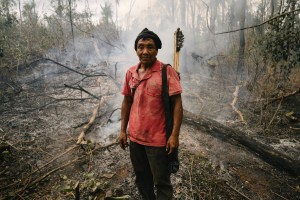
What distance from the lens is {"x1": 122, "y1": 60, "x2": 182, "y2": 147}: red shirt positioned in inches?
76.5

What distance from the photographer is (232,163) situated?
351 cm

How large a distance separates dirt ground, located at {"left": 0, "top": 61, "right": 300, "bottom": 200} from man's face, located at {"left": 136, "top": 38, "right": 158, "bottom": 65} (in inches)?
55.1

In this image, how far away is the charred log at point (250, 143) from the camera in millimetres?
3250

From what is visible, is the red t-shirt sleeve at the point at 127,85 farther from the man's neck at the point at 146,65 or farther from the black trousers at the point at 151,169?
the black trousers at the point at 151,169

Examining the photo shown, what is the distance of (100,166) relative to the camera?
3367 millimetres

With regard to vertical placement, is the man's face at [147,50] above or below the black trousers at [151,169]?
above

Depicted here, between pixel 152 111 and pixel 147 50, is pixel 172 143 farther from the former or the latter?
pixel 147 50

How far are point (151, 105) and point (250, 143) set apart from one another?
2.54 m

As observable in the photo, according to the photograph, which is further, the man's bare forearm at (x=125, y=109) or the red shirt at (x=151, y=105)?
the man's bare forearm at (x=125, y=109)

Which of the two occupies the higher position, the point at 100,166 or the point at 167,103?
the point at 167,103

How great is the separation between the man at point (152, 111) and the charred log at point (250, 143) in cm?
212

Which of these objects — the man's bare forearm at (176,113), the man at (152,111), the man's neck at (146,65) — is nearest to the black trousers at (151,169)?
the man at (152,111)

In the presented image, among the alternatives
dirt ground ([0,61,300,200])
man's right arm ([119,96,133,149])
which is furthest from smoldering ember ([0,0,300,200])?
man's right arm ([119,96,133,149])

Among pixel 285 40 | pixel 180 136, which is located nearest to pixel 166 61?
pixel 285 40
